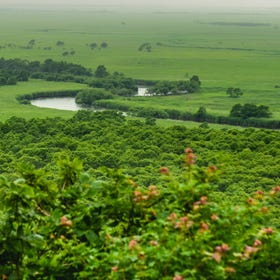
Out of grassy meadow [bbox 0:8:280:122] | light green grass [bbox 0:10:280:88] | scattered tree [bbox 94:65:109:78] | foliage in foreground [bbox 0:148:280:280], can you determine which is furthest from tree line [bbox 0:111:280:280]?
scattered tree [bbox 94:65:109:78]

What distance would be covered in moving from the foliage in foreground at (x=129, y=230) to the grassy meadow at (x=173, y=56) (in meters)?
45.1

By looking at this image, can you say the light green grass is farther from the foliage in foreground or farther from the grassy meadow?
the foliage in foreground

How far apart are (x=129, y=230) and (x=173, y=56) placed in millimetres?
95979

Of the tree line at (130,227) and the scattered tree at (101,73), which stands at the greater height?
the tree line at (130,227)

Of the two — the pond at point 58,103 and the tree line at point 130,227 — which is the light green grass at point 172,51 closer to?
the pond at point 58,103

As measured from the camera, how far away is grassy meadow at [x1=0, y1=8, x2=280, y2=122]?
63000 millimetres

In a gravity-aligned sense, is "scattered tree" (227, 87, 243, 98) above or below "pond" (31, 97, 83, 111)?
above

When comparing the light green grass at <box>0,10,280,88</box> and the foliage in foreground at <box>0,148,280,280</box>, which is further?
the light green grass at <box>0,10,280,88</box>

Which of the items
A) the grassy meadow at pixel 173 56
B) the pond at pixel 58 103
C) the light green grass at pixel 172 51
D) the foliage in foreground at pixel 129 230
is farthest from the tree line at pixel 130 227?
the light green grass at pixel 172 51

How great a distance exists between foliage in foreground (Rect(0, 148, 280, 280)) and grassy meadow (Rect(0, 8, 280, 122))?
45068mm

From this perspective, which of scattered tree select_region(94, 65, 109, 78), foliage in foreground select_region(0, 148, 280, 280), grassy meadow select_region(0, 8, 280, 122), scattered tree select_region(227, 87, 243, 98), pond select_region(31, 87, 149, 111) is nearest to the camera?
foliage in foreground select_region(0, 148, 280, 280)

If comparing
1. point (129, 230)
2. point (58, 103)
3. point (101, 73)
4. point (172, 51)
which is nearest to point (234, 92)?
point (58, 103)

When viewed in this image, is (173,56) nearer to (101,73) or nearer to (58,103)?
(101,73)

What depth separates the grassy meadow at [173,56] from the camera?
6300 centimetres
